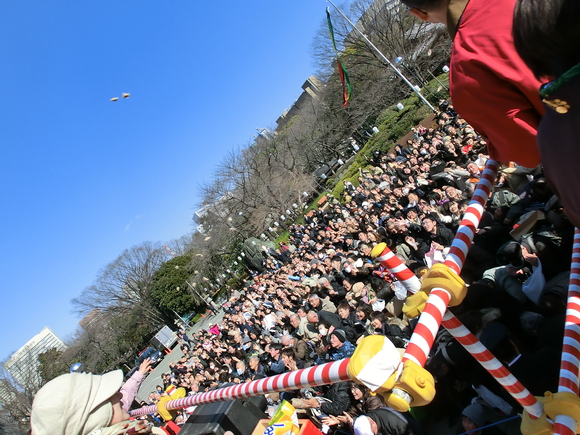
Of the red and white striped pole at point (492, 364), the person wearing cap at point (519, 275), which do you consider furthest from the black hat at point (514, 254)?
the red and white striped pole at point (492, 364)

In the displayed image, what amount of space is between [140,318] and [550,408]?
44.0 meters

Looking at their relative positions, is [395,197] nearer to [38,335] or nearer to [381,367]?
[381,367]

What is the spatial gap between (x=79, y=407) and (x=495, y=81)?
11.1 ft

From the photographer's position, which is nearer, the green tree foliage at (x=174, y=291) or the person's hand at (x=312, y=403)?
the person's hand at (x=312, y=403)

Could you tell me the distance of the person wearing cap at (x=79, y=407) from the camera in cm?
258

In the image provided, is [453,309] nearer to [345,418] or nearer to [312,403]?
[345,418]

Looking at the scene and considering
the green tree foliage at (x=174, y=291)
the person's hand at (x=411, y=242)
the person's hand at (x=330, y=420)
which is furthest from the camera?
the green tree foliage at (x=174, y=291)

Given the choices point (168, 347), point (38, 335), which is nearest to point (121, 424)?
point (168, 347)

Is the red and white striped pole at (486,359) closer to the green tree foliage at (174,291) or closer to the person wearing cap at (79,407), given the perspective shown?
the person wearing cap at (79,407)

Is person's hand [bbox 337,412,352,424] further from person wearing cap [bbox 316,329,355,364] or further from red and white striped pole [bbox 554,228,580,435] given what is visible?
red and white striped pole [bbox 554,228,580,435]

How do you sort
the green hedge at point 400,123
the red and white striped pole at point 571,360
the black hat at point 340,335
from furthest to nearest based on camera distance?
the green hedge at point 400,123 < the black hat at point 340,335 < the red and white striped pole at point 571,360

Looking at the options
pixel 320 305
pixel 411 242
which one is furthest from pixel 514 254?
pixel 320 305

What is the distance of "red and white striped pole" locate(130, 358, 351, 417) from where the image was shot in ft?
6.70

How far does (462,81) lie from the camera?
5.91ft
